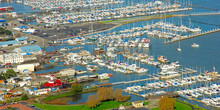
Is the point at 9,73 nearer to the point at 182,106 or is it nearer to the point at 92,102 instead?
the point at 92,102

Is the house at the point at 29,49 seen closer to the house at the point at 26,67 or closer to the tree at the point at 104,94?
the house at the point at 26,67

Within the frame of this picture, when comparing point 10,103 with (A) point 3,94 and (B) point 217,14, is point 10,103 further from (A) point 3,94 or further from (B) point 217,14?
(B) point 217,14

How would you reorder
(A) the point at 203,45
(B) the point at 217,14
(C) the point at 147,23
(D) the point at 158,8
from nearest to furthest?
(A) the point at 203,45
(C) the point at 147,23
(B) the point at 217,14
(D) the point at 158,8

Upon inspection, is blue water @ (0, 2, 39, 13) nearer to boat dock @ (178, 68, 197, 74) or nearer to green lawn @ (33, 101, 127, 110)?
boat dock @ (178, 68, 197, 74)

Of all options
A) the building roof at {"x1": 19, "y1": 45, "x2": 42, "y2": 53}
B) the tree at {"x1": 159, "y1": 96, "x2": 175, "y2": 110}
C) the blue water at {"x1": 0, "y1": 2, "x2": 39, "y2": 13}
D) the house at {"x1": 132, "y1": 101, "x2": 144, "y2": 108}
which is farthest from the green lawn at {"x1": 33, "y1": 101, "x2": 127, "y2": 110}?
the blue water at {"x1": 0, "y1": 2, "x2": 39, "y2": 13}

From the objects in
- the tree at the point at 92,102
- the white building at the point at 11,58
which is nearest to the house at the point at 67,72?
the white building at the point at 11,58

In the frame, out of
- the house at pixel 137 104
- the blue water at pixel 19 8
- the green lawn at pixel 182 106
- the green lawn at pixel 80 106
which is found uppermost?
the blue water at pixel 19 8

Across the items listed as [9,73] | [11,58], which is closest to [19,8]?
[11,58]

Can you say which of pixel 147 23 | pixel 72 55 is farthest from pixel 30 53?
pixel 147 23
